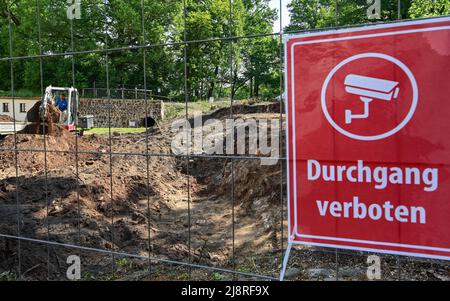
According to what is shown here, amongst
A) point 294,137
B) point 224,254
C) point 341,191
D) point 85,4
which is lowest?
point 224,254

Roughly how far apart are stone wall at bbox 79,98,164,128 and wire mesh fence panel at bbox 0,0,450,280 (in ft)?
0.33

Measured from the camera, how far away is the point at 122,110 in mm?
16047

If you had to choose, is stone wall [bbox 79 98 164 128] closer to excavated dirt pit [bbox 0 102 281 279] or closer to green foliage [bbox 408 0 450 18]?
excavated dirt pit [bbox 0 102 281 279]

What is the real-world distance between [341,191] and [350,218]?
160 millimetres

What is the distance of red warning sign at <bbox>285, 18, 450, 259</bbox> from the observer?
211cm

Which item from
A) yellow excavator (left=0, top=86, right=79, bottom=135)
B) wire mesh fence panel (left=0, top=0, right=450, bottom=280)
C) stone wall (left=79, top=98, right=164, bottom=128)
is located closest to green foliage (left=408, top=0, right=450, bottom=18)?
wire mesh fence panel (left=0, top=0, right=450, bottom=280)

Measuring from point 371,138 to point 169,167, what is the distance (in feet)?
36.5

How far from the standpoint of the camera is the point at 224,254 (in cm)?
653

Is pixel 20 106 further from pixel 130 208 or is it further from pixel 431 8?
pixel 431 8

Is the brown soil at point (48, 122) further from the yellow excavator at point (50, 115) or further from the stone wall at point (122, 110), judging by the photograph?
the stone wall at point (122, 110)

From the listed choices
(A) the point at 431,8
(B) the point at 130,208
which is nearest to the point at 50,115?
(B) the point at 130,208

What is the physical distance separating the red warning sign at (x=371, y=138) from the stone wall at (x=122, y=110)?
40.1 feet
